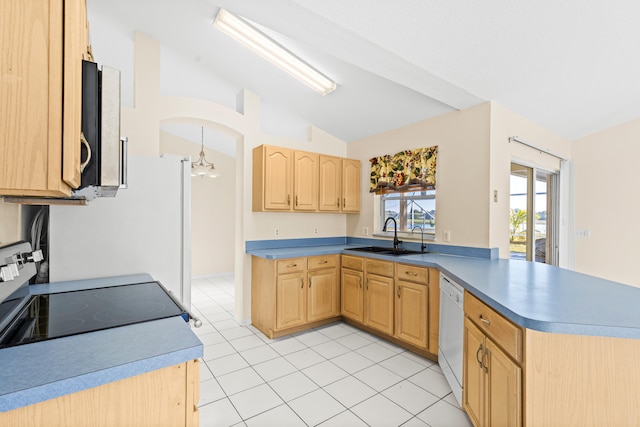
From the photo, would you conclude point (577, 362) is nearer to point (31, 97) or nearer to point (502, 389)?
point (502, 389)

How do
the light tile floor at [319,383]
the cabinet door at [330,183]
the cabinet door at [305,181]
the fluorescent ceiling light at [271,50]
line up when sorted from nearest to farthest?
the light tile floor at [319,383] → the fluorescent ceiling light at [271,50] → the cabinet door at [305,181] → the cabinet door at [330,183]

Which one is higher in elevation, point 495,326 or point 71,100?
point 71,100

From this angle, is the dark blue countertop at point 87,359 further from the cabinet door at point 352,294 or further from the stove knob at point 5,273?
the cabinet door at point 352,294

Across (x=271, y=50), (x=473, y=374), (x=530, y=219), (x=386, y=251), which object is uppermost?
(x=271, y=50)

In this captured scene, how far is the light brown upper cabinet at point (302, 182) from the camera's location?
11.0 ft

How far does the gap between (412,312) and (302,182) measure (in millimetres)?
1903

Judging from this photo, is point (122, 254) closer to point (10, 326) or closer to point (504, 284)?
point (10, 326)

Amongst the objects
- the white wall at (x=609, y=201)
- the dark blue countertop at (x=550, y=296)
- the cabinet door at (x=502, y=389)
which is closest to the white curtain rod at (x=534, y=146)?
the white wall at (x=609, y=201)

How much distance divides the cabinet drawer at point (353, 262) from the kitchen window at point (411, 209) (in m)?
0.73

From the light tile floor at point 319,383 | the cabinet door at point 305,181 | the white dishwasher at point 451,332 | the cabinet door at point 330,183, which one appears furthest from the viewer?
the cabinet door at point 330,183

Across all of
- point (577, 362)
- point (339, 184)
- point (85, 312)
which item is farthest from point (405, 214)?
point (85, 312)

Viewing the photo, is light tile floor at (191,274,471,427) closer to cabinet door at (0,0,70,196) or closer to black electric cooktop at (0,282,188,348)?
black electric cooktop at (0,282,188,348)

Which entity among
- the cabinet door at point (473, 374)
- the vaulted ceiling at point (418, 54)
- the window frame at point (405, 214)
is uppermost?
the vaulted ceiling at point (418, 54)

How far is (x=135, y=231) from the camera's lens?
200cm
